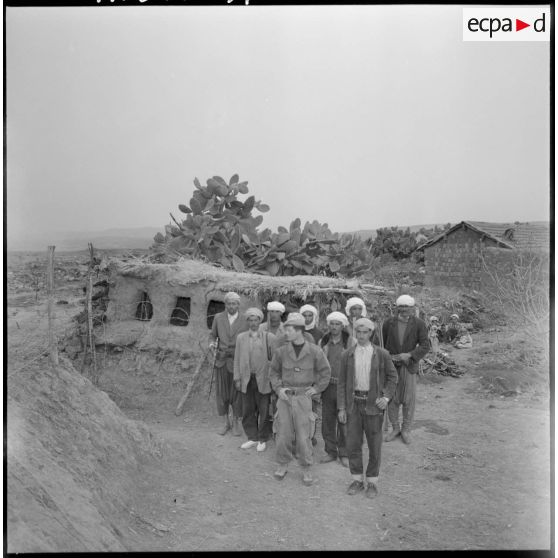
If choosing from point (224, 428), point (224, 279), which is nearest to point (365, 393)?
point (224, 428)

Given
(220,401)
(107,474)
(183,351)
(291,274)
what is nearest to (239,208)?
(291,274)

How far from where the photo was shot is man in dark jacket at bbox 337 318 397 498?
14.2 ft

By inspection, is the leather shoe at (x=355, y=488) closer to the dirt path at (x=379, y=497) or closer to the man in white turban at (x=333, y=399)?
the dirt path at (x=379, y=497)

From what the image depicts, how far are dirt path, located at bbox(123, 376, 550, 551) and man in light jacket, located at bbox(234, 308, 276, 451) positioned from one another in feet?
0.66

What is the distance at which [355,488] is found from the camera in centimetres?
453

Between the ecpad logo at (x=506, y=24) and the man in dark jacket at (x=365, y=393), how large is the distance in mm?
2951

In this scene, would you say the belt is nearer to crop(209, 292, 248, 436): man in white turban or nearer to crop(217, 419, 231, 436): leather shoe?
crop(209, 292, 248, 436): man in white turban

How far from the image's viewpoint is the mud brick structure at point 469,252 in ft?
26.3

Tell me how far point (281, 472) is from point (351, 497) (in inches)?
25.4

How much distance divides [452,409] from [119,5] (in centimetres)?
534

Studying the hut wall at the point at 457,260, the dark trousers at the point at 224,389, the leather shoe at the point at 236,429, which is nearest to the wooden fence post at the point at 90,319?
the dark trousers at the point at 224,389

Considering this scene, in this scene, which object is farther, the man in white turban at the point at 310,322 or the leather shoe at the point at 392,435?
the leather shoe at the point at 392,435

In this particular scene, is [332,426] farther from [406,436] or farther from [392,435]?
[406,436]

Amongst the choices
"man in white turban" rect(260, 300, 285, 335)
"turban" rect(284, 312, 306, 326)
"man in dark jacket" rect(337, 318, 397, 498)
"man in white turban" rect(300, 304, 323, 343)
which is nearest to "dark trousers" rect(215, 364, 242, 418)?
"man in white turban" rect(260, 300, 285, 335)
